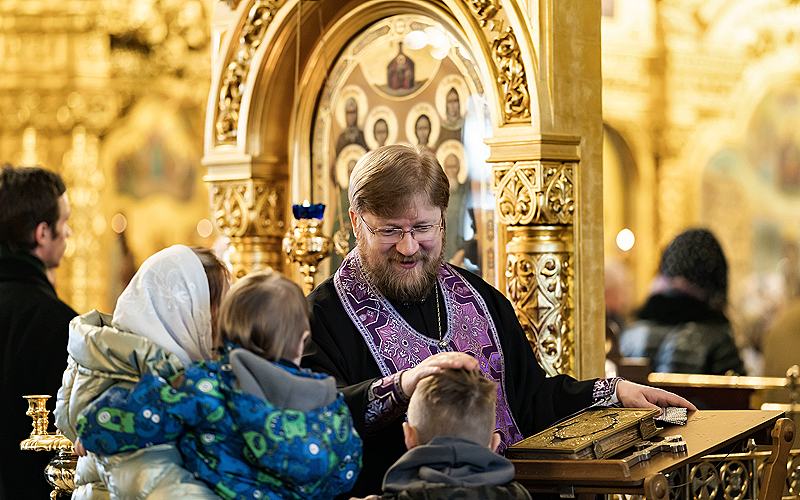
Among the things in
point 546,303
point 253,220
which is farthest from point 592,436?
point 253,220

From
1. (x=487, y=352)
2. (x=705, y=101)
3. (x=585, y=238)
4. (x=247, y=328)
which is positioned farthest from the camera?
(x=705, y=101)

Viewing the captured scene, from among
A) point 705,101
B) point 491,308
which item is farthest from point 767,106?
point 491,308

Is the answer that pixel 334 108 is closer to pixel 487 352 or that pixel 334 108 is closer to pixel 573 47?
pixel 573 47

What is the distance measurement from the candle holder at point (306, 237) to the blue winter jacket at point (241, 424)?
5.96 feet

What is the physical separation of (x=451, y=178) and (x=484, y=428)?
2.03 meters

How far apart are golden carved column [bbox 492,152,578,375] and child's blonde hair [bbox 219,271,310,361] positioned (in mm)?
1695

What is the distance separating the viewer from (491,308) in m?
4.51

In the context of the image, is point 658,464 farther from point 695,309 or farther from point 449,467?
point 695,309

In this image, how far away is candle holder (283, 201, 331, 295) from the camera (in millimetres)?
5363

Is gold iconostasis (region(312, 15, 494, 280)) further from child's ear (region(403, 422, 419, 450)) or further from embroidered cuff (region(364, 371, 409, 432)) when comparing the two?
child's ear (region(403, 422, 419, 450))

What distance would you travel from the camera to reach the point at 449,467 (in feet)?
11.4

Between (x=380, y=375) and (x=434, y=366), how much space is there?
58 centimetres

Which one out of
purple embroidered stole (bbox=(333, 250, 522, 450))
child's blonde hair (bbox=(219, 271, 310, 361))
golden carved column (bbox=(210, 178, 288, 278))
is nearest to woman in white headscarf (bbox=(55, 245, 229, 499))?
child's blonde hair (bbox=(219, 271, 310, 361))

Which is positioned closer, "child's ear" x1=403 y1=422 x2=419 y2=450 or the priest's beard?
"child's ear" x1=403 y1=422 x2=419 y2=450
